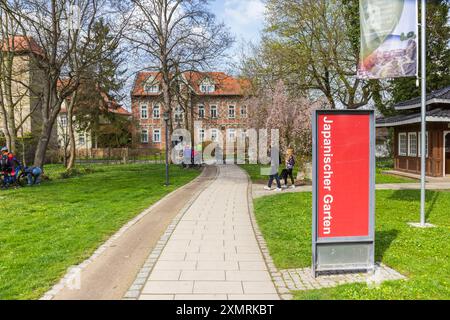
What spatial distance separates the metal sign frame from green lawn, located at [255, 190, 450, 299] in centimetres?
50

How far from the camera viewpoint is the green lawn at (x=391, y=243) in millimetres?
4660

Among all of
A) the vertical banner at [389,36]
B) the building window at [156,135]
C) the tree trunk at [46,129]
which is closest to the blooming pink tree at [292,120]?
the vertical banner at [389,36]

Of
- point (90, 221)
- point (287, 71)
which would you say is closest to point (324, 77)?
point (287, 71)

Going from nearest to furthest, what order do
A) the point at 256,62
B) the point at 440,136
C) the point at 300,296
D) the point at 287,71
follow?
the point at 300,296 < the point at 440,136 < the point at 287,71 < the point at 256,62

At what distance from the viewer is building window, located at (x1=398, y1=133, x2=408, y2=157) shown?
2295 centimetres

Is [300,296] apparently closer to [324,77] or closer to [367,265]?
[367,265]

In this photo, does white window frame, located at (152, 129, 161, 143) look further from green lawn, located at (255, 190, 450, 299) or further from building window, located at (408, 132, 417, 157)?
green lawn, located at (255, 190, 450, 299)

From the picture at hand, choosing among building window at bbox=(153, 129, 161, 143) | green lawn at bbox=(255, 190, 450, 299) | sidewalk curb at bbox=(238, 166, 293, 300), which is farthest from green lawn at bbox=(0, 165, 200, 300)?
building window at bbox=(153, 129, 161, 143)

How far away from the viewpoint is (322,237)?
549cm

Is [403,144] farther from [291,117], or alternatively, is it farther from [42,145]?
[42,145]

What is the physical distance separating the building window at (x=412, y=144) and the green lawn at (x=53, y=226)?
14.7 metres

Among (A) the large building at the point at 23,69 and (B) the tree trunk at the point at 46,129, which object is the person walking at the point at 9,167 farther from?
(A) the large building at the point at 23,69

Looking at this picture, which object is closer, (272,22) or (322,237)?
(322,237)
